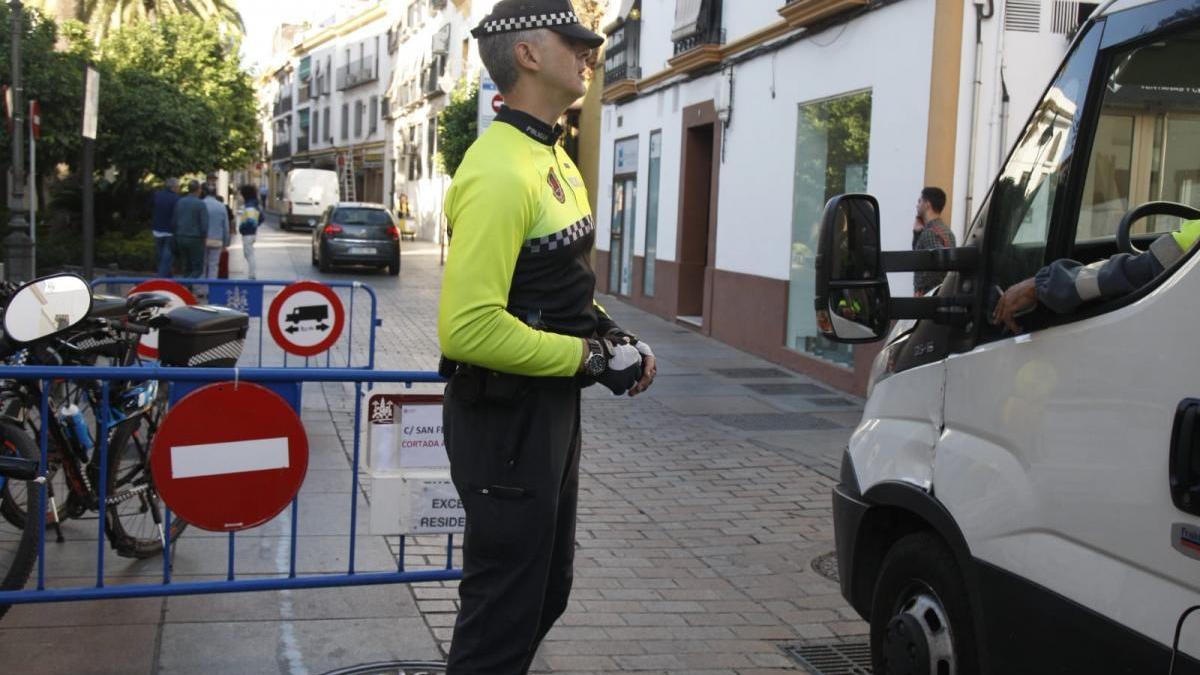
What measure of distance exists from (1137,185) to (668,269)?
15.3 meters

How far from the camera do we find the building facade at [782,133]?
412 inches

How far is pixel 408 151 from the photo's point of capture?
53.1m

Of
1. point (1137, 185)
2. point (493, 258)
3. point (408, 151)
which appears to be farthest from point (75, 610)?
point (408, 151)

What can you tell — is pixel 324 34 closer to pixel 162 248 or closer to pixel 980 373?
pixel 162 248

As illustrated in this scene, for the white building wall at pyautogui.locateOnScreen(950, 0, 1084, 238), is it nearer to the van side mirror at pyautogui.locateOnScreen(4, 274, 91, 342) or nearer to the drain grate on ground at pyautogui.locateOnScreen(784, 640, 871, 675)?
the drain grate on ground at pyautogui.locateOnScreen(784, 640, 871, 675)

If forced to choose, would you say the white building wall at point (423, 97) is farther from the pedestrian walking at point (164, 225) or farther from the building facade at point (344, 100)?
the pedestrian walking at point (164, 225)

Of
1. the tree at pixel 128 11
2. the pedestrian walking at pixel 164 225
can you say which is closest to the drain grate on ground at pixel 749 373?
the pedestrian walking at pixel 164 225

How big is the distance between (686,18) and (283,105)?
2955 inches

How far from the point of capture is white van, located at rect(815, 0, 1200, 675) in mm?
2533

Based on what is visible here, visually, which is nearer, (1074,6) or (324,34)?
(1074,6)

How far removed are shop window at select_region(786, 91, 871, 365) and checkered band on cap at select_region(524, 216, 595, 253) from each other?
31.4 feet

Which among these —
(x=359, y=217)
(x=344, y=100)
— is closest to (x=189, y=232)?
(x=359, y=217)

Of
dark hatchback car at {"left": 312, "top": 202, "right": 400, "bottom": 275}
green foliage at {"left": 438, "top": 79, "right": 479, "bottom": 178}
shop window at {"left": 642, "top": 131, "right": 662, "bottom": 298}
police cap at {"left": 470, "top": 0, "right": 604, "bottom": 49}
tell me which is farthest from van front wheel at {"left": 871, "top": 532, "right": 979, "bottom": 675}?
green foliage at {"left": 438, "top": 79, "right": 479, "bottom": 178}

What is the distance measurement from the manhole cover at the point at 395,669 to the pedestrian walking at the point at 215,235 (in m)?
16.6
